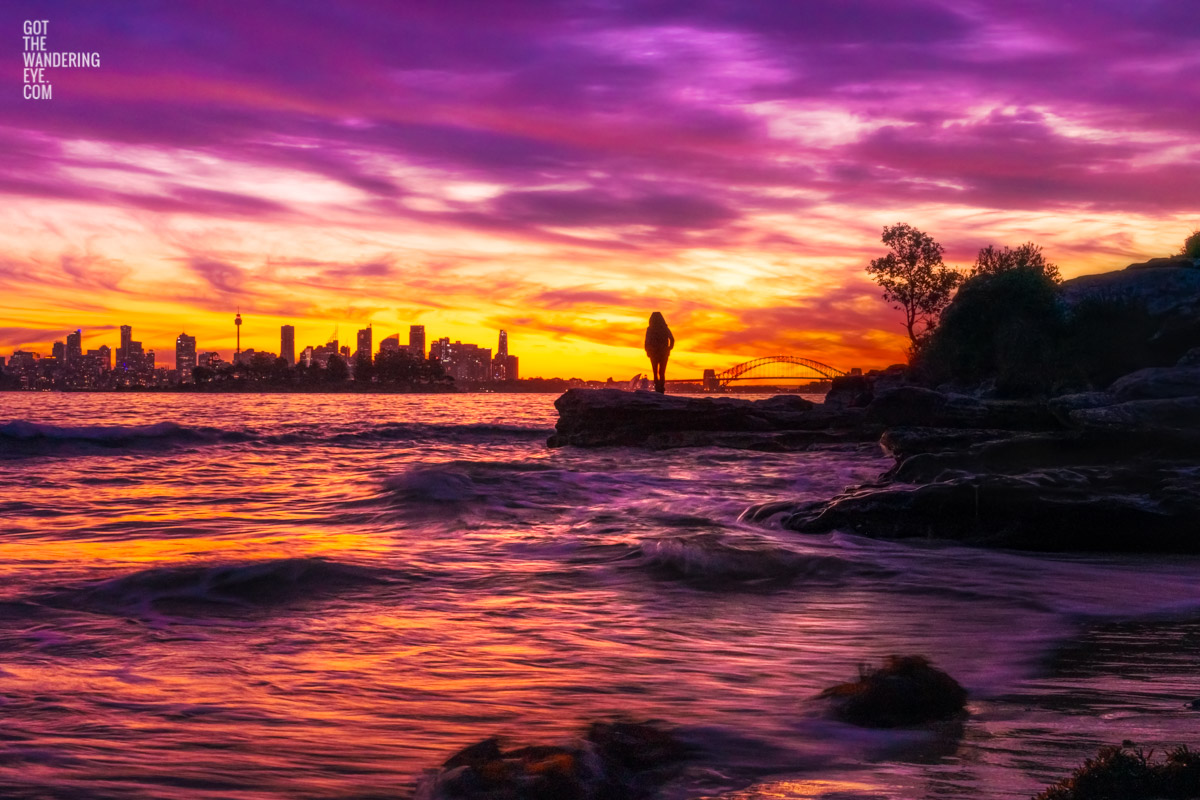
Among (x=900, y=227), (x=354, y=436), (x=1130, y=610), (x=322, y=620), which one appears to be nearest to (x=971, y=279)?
(x=900, y=227)

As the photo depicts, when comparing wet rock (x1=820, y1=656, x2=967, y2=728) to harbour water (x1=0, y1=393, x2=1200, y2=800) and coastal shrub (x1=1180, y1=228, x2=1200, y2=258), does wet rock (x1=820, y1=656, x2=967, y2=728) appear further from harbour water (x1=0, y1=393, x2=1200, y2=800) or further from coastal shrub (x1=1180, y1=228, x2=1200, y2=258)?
coastal shrub (x1=1180, y1=228, x2=1200, y2=258)

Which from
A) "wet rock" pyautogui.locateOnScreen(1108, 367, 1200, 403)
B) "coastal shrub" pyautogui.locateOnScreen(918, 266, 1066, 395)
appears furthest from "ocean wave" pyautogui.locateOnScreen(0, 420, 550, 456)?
"wet rock" pyautogui.locateOnScreen(1108, 367, 1200, 403)

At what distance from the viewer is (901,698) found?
4.32 m

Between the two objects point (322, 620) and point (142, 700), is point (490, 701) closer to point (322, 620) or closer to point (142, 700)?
point (142, 700)

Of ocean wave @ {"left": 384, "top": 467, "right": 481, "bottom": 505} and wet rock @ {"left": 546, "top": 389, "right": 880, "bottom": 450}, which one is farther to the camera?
wet rock @ {"left": 546, "top": 389, "right": 880, "bottom": 450}

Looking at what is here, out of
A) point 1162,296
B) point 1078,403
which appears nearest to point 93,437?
point 1078,403

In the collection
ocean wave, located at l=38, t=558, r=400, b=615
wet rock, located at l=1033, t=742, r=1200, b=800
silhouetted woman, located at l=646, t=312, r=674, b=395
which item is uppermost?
silhouetted woman, located at l=646, t=312, r=674, b=395

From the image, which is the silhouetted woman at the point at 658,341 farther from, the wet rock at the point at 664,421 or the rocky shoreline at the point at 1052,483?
the rocky shoreline at the point at 1052,483

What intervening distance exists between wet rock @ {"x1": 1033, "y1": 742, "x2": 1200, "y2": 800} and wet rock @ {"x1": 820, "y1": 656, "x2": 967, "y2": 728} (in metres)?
1.39

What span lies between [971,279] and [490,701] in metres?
41.4

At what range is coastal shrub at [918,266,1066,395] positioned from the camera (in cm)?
3475

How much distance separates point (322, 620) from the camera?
675cm

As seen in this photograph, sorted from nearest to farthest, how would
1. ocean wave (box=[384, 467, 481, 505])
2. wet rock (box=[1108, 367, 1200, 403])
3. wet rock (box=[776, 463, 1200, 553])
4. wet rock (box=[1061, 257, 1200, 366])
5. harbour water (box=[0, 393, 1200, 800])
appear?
1. harbour water (box=[0, 393, 1200, 800])
2. wet rock (box=[776, 463, 1200, 553])
3. ocean wave (box=[384, 467, 481, 505])
4. wet rock (box=[1108, 367, 1200, 403])
5. wet rock (box=[1061, 257, 1200, 366])

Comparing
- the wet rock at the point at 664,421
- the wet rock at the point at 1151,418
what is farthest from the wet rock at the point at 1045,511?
the wet rock at the point at 664,421
